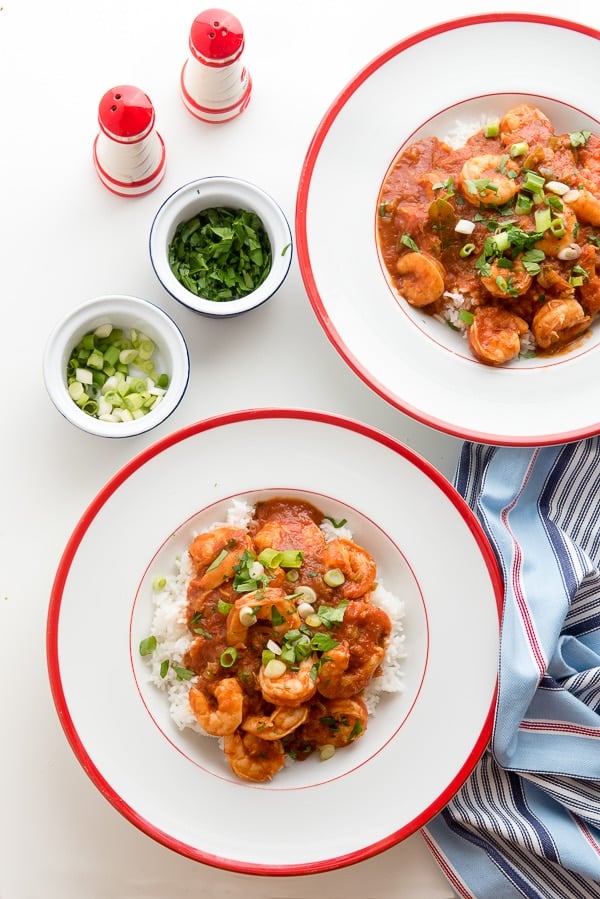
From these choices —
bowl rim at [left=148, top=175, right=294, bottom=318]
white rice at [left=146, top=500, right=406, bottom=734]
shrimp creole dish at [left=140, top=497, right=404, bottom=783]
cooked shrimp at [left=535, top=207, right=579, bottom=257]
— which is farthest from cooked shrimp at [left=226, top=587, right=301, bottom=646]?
cooked shrimp at [left=535, top=207, right=579, bottom=257]

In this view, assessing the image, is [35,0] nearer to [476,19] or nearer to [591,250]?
[476,19]

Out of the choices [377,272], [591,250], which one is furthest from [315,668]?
[591,250]

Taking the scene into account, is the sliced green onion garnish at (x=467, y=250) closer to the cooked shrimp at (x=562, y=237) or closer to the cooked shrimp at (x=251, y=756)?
the cooked shrimp at (x=562, y=237)

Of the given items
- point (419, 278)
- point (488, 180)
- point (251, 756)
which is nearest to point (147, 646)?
point (251, 756)

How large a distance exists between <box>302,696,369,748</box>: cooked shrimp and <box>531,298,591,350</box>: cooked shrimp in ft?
4.86

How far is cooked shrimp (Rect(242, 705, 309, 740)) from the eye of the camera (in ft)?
9.40

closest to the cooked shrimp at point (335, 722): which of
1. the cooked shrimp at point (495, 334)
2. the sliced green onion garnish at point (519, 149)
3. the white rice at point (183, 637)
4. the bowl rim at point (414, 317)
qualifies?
the white rice at point (183, 637)

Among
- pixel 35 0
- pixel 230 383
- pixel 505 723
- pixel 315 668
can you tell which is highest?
pixel 35 0

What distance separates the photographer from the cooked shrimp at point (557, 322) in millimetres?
3094

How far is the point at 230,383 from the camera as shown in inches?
133

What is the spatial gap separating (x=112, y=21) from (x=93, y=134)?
0.46 m

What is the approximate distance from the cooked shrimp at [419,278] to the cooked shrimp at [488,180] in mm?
271

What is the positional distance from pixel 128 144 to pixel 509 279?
1455 millimetres

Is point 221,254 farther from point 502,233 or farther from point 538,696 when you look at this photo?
point 538,696
